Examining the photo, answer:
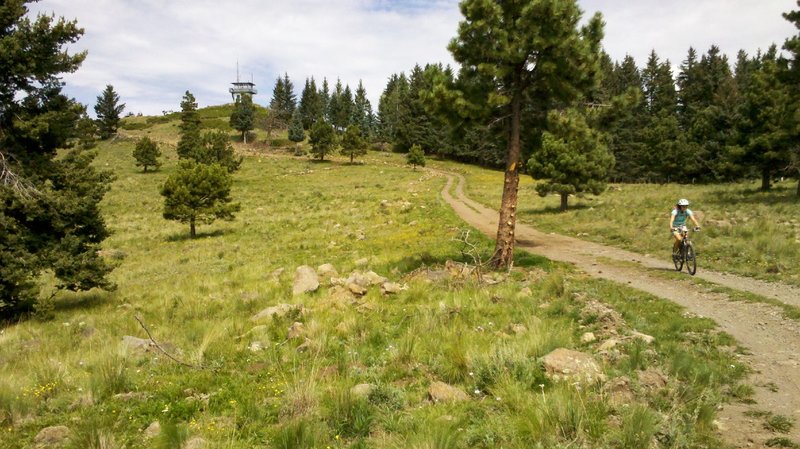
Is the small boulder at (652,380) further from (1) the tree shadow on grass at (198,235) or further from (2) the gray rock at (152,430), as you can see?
(1) the tree shadow on grass at (198,235)

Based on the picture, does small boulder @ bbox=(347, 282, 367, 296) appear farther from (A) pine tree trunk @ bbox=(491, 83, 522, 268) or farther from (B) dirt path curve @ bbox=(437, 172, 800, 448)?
(B) dirt path curve @ bbox=(437, 172, 800, 448)

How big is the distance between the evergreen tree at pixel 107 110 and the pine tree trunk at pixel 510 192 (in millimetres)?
107163

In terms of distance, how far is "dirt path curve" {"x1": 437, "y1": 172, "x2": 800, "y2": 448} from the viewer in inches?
215

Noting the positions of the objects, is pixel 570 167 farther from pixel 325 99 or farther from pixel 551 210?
pixel 325 99

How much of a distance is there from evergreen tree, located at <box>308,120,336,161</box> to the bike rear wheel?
255 ft

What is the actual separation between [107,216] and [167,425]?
46.0 metres

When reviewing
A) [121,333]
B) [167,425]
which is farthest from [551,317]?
[121,333]

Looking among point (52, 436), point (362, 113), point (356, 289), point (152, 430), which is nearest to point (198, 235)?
point (356, 289)

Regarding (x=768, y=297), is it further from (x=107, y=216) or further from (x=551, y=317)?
(x=107, y=216)

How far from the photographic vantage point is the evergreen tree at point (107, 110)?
9831cm

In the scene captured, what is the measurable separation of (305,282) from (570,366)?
9541 mm

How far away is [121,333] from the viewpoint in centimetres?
1087

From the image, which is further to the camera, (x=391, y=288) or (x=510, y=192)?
(x=510, y=192)

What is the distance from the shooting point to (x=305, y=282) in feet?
47.1
